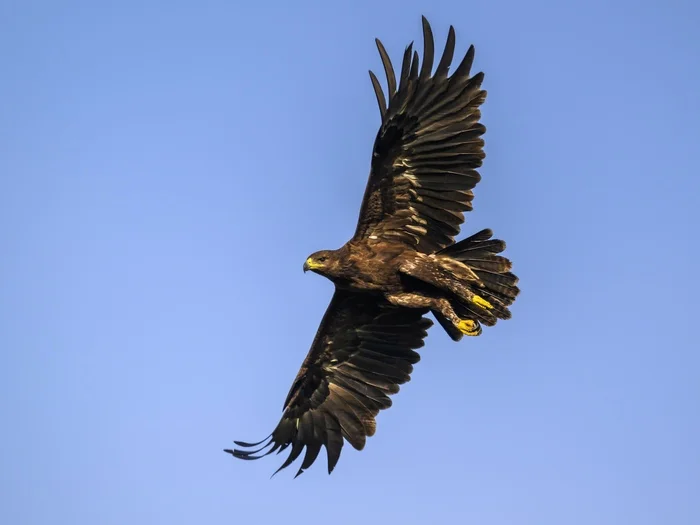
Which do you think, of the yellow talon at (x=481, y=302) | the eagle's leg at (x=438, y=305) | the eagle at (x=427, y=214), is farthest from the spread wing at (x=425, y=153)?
the yellow talon at (x=481, y=302)

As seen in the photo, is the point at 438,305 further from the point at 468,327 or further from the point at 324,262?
the point at 324,262

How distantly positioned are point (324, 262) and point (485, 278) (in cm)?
197

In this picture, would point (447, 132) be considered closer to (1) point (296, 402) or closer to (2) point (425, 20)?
(2) point (425, 20)

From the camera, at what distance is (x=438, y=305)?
15.9 m

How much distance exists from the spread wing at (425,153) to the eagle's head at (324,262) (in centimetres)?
44

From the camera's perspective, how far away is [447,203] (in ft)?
51.8

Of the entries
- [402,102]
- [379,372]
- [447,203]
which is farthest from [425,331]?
[402,102]

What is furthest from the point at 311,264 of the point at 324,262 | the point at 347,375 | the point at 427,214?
the point at 347,375

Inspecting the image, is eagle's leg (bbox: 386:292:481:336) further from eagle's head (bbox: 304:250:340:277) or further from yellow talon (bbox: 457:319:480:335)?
eagle's head (bbox: 304:250:340:277)

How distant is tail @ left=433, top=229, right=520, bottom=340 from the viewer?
15.6m

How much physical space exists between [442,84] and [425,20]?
79 cm

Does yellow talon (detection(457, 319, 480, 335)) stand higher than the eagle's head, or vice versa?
the eagle's head

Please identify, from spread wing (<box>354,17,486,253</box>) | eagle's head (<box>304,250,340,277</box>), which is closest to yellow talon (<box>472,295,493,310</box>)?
spread wing (<box>354,17,486,253</box>)

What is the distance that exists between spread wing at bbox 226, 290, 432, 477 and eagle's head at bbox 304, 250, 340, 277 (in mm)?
1224
